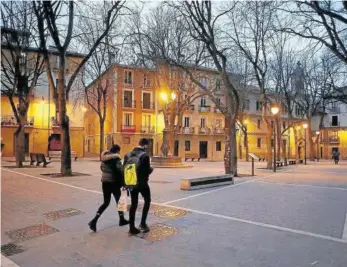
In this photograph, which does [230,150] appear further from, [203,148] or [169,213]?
[203,148]

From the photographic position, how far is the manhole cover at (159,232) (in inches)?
236

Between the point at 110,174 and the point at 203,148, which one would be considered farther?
the point at 203,148

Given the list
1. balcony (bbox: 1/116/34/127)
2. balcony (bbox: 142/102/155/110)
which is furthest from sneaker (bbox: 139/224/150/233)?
balcony (bbox: 142/102/155/110)

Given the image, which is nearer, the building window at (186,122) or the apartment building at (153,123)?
the apartment building at (153,123)

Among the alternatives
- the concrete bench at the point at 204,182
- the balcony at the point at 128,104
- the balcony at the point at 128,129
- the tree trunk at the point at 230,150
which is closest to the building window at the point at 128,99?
the balcony at the point at 128,104

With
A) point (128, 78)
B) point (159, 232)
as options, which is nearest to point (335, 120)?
point (128, 78)

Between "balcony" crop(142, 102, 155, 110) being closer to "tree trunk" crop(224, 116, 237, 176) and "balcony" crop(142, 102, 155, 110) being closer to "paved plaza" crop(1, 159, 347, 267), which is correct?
"tree trunk" crop(224, 116, 237, 176)

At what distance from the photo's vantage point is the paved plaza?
4996mm

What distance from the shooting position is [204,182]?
41.0 ft

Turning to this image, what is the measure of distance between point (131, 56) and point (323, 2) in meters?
16.0

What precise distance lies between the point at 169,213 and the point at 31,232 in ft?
9.87

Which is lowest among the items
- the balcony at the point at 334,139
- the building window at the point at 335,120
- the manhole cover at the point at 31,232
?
the manhole cover at the point at 31,232

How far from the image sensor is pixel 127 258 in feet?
16.4

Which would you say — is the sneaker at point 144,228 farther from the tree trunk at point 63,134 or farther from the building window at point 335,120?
the building window at point 335,120
